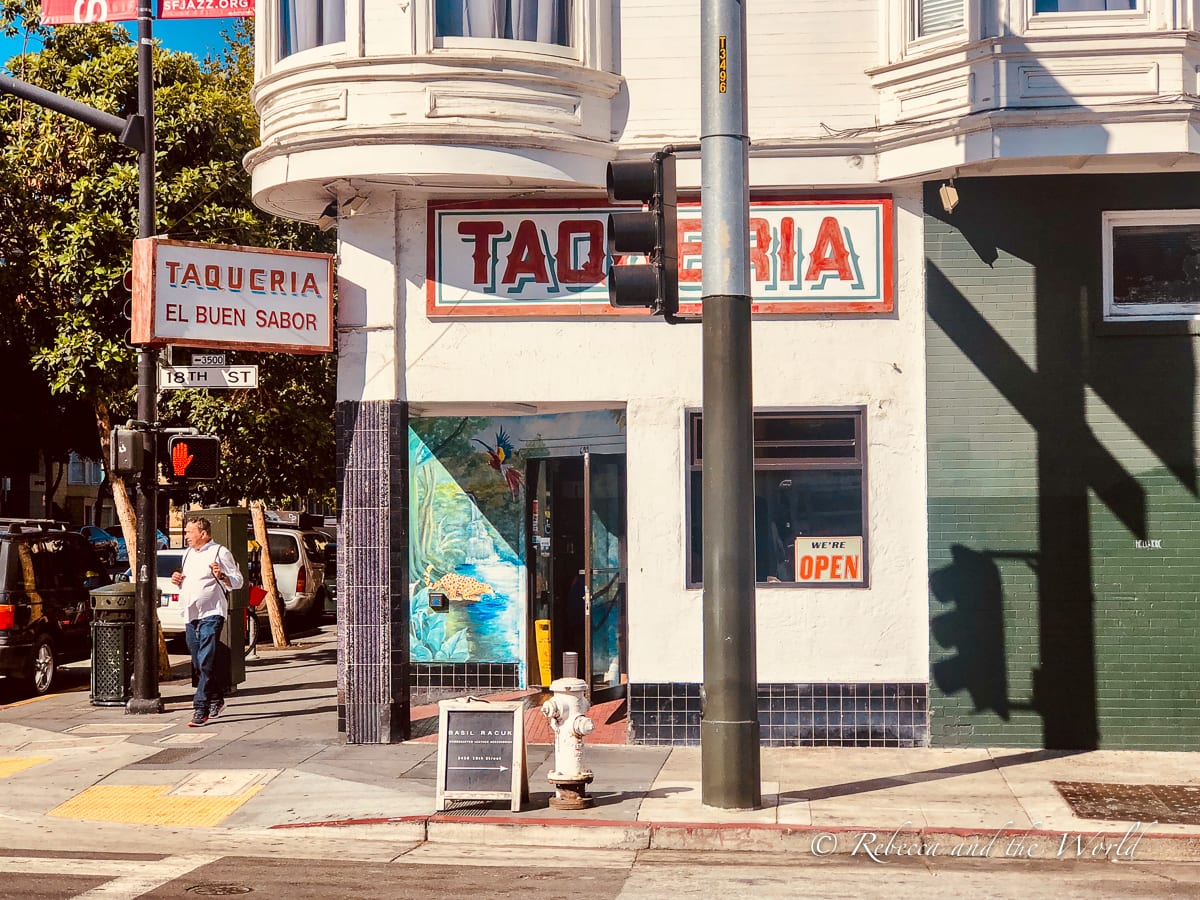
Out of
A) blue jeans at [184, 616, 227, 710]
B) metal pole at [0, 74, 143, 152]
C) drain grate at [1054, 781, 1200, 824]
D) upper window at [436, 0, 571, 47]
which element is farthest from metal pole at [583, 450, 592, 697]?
metal pole at [0, 74, 143, 152]

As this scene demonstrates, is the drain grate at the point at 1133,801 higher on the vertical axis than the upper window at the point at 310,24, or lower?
lower

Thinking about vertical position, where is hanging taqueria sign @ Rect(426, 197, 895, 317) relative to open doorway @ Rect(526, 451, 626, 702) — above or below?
above

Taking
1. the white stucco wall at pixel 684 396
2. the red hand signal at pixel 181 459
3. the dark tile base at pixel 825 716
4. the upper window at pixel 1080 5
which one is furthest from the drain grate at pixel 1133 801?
the red hand signal at pixel 181 459

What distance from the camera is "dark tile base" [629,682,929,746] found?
38.1ft

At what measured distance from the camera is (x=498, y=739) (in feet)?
→ 30.5

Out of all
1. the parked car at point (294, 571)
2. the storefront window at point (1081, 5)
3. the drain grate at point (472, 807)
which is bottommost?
the drain grate at point (472, 807)

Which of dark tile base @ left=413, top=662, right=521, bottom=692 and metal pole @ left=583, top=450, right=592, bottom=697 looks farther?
dark tile base @ left=413, top=662, right=521, bottom=692

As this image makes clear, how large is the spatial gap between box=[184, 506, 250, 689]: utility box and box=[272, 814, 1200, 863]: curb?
20.4 feet

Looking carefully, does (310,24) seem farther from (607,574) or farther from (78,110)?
(607,574)

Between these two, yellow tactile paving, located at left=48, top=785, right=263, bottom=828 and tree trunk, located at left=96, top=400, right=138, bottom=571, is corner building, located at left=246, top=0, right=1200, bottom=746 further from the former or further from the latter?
tree trunk, located at left=96, top=400, right=138, bottom=571

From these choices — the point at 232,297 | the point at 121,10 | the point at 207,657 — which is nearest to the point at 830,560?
the point at 232,297

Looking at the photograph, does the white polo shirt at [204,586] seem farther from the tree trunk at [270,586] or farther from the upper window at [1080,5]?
the tree trunk at [270,586]

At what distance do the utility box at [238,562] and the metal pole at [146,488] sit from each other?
0.47m

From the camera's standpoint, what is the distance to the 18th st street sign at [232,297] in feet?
37.9
